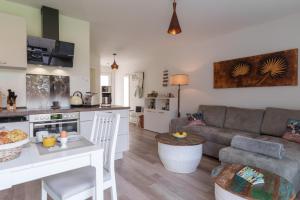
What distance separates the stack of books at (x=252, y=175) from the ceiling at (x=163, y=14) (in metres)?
2.22

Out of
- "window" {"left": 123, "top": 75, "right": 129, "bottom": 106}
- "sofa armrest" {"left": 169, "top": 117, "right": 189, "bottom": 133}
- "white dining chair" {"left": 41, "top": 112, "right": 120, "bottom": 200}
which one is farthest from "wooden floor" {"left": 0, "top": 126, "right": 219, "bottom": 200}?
"window" {"left": 123, "top": 75, "right": 129, "bottom": 106}

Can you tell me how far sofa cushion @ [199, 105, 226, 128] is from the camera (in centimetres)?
367

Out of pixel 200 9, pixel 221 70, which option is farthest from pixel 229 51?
pixel 200 9

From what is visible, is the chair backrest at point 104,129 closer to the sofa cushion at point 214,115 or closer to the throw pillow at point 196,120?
the throw pillow at point 196,120

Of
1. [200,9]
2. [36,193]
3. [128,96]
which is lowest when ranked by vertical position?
[36,193]

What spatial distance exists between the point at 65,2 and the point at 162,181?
9.38ft

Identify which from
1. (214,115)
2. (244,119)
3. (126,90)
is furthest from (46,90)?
(126,90)

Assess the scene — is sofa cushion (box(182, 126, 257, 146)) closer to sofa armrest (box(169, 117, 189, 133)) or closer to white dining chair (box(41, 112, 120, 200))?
sofa armrest (box(169, 117, 189, 133))

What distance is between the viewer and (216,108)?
151 inches

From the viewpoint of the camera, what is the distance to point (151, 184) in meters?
2.25

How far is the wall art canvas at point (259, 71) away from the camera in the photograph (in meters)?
2.97

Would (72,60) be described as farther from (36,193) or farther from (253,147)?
(253,147)

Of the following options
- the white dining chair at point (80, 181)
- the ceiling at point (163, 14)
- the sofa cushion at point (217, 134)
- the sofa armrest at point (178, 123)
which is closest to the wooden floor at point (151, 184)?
the sofa cushion at point (217, 134)

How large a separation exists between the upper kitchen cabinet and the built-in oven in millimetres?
779
